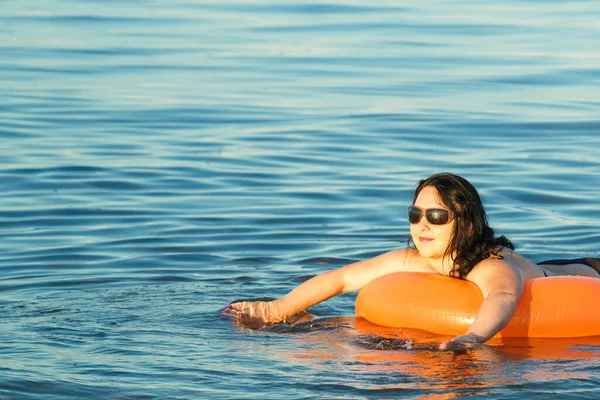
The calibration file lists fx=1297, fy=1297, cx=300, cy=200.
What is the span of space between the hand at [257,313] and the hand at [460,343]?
133 centimetres

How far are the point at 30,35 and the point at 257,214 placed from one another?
37.7ft

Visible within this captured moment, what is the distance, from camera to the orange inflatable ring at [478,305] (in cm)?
674

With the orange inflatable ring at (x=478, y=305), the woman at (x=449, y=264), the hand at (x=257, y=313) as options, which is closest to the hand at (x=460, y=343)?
the woman at (x=449, y=264)

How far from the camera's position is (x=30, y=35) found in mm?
21109

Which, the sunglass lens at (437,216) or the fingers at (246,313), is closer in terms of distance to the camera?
the sunglass lens at (437,216)

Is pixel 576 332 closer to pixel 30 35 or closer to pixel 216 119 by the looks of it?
pixel 216 119

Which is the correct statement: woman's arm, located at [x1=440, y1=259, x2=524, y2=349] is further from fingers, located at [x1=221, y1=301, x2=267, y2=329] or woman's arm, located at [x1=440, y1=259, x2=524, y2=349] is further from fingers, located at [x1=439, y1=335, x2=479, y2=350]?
fingers, located at [x1=221, y1=301, x2=267, y2=329]

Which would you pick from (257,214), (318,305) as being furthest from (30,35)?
(318,305)

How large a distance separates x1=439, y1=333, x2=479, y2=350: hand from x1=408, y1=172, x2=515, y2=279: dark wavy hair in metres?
0.61

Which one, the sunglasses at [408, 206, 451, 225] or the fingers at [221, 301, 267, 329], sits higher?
the sunglasses at [408, 206, 451, 225]

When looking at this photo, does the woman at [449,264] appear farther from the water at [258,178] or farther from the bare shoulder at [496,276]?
the water at [258,178]

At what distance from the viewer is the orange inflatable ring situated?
6.74 metres

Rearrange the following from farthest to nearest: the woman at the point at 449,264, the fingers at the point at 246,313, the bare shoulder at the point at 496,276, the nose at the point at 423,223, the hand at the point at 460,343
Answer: the fingers at the point at 246,313 < the nose at the point at 423,223 < the bare shoulder at the point at 496,276 < the woman at the point at 449,264 < the hand at the point at 460,343

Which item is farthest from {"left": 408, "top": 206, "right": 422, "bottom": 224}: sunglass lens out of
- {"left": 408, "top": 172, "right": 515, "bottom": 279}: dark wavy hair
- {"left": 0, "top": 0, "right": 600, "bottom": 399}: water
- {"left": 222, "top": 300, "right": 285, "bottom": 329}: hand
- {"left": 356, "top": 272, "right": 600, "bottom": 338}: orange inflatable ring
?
{"left": 222, "top": 300, "right": 285, "bottom": 329}: hand
